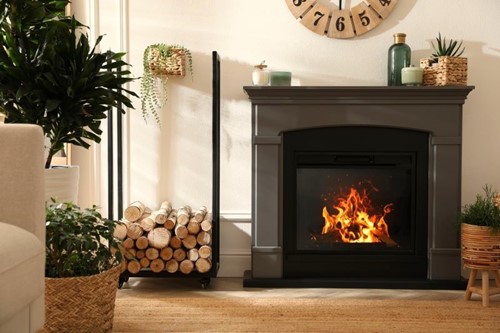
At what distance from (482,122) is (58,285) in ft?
8.54

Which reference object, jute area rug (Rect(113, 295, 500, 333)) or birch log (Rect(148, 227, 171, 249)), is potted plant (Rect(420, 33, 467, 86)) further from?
birch log (Rect(148, 227, 171, 249))

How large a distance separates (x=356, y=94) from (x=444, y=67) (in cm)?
50

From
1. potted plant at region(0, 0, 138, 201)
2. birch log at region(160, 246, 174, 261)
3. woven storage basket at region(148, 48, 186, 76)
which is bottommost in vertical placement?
birch log at region(160, 246, 174, 261)

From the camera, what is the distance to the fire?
4000mm

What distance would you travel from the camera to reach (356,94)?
12.7ft

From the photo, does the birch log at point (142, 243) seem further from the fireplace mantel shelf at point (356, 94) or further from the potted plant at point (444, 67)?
the potted plant at point (444, 67)

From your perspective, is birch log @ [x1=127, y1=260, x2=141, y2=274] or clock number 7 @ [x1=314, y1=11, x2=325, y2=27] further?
clock number 7 @ [x1=314, y1=11, x2=325, y2=27]

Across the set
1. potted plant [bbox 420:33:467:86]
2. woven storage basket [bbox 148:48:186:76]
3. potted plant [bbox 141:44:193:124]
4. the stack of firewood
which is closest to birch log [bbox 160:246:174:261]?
the stack of firewood

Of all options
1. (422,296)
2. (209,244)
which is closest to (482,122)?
(422,296)

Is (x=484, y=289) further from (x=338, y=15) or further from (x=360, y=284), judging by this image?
(x=338, y=15)

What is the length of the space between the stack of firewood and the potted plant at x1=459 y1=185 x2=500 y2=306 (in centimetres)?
137

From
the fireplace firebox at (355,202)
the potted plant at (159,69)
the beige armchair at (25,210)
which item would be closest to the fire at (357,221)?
the fireplace firebox at (355,202)

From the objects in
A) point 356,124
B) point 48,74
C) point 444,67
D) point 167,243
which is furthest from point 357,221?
point 48,74

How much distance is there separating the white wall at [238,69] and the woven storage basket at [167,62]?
0.51 feet
